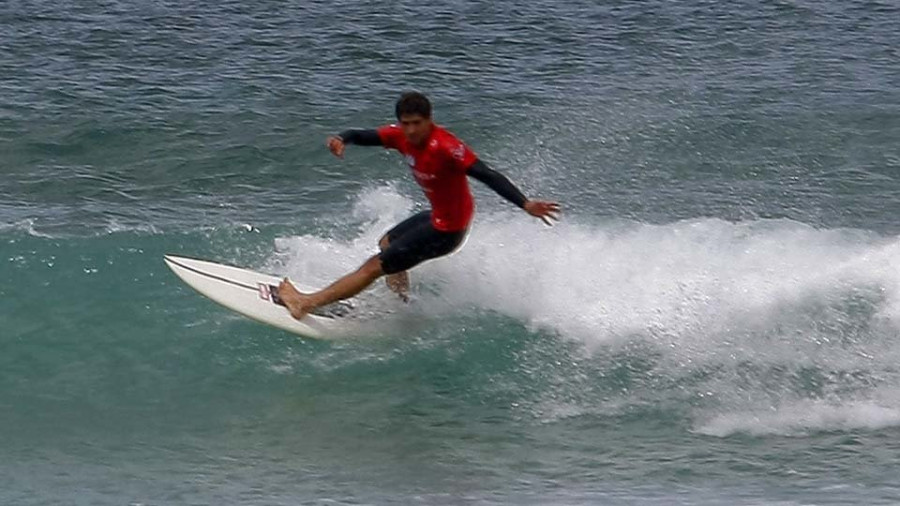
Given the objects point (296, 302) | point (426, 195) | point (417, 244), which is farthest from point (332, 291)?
point (426, 195)

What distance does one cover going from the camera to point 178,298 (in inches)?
448

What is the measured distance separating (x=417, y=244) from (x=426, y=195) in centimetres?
32

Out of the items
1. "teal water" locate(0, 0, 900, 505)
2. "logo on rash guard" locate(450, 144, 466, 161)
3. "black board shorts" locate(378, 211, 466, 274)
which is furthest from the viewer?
"black board shorts" locate(378, 211, 466, 274)

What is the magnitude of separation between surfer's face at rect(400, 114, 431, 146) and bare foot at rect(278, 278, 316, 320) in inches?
62.5

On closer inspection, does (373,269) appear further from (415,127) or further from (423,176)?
(415,127)

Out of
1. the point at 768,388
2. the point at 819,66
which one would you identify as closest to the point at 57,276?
the point at 768,388

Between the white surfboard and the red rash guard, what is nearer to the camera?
the red rash guard

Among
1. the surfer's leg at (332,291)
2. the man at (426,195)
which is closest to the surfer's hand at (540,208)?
the man at (426,195)

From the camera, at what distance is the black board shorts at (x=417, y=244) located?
9648 mm

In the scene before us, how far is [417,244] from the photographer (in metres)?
9.67

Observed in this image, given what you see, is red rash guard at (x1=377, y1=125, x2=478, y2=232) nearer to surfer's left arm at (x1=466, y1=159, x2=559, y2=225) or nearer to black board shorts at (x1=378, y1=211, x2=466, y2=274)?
black board shorts at (x1=378, y1=211, x2=466, y2=274)

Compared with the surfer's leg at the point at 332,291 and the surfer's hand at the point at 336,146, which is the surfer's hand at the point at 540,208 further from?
the surfer's leg at the point at 332,291

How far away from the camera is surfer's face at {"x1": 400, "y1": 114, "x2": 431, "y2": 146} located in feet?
29.3

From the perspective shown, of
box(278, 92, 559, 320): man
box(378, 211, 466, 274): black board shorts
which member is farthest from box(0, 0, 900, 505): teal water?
box(378, 211, 466, 274): black board shorts
